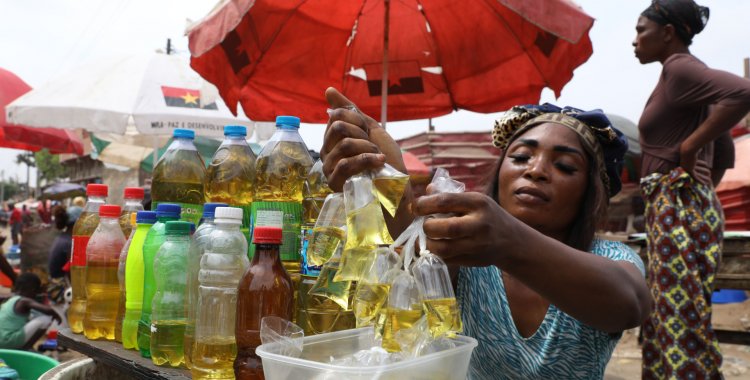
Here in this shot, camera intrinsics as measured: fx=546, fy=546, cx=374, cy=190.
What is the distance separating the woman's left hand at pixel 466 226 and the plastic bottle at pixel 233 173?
101cm

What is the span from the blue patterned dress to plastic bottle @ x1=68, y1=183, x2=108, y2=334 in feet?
5.15

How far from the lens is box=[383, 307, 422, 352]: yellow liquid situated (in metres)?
1.04

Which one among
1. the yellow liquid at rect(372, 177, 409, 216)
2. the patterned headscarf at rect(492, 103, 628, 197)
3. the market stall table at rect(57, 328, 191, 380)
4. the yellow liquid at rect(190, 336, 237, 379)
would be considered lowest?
the market stall table at rect(57, 328, 191, 380)

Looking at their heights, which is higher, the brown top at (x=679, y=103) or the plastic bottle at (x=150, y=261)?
the brown top at (x=679, y=103)

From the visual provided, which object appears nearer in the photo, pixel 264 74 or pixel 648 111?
pixel 648 111

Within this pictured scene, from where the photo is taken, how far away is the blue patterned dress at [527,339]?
1.63 meters

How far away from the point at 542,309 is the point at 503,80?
282cm

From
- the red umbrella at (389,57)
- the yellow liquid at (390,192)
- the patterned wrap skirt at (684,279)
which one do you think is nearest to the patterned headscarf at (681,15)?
the red umbrella at (389,57)

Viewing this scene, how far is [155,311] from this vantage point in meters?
1.71


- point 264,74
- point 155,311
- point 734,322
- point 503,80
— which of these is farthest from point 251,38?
point 734,322

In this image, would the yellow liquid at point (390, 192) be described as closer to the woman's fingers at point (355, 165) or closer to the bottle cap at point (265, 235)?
the woman's fingers at point (355, 165)

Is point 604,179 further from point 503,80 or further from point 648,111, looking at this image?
point 503,80

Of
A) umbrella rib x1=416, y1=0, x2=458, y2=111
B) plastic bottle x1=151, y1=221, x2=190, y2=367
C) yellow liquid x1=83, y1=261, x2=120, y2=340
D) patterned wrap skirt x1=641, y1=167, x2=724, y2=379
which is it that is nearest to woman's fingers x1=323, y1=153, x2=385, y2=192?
plastic bottle x1=151, y1=221, x2=190, y2=367

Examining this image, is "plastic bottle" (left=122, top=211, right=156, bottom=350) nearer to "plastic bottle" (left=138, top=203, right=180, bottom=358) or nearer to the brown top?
"plastic bottle" (left=138, top=203, right=180, bottom=358)
